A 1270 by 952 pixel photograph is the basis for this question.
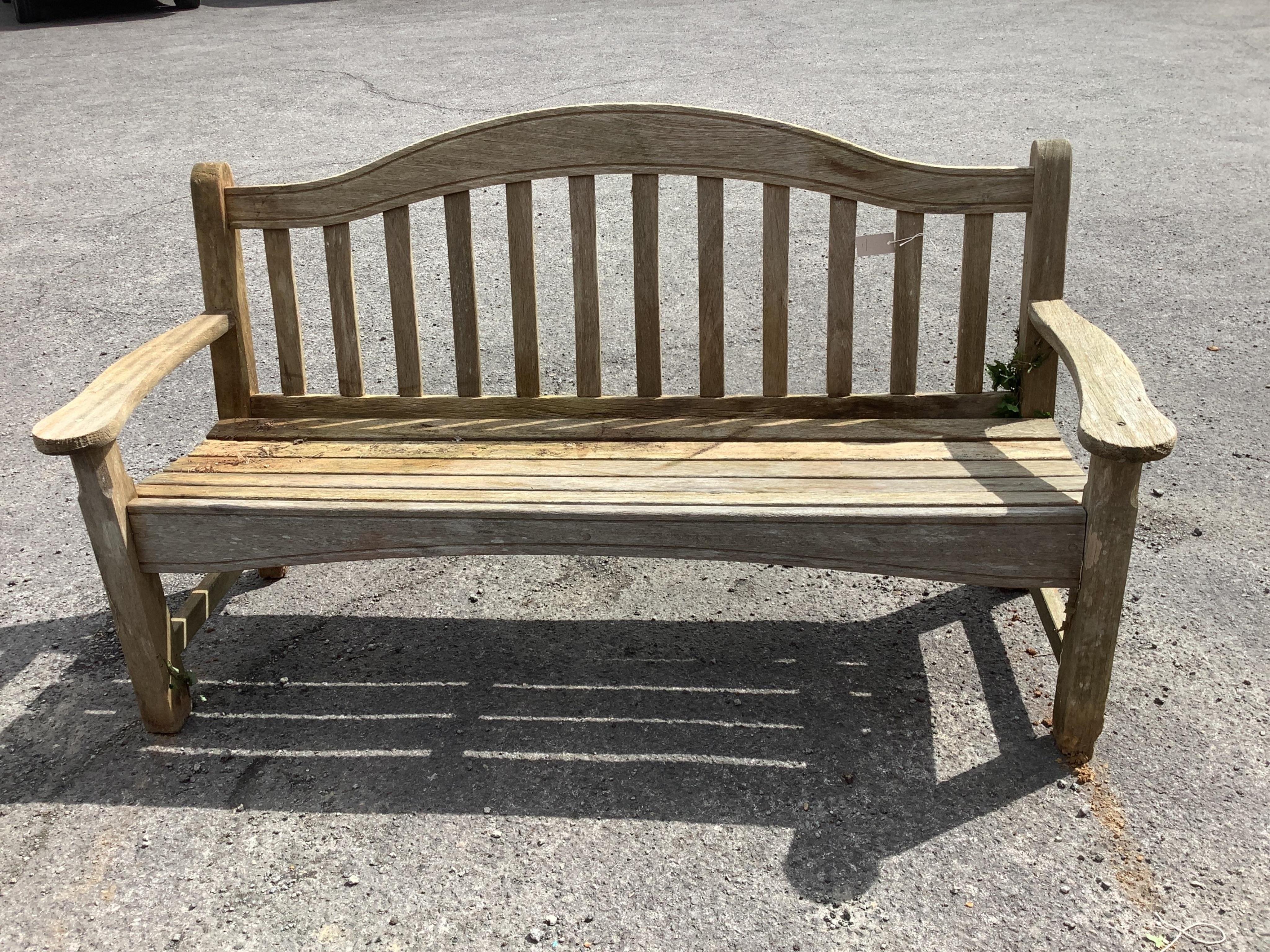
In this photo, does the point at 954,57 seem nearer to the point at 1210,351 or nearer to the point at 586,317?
the point at 1210,351

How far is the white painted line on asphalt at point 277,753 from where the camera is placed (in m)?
2.82

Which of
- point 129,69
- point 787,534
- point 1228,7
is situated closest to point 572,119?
point 787,534

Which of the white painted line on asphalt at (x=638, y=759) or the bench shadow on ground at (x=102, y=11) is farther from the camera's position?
the bench shadow on ground at (x=102, y=11)

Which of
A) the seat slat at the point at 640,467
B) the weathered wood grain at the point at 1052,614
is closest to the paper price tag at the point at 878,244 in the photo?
the seat slat at the point at 640,467

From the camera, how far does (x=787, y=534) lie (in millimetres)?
2557

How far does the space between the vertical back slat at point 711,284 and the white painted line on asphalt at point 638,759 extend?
0.95 meters

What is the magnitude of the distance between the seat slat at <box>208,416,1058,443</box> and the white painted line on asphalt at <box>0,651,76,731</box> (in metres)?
0.76

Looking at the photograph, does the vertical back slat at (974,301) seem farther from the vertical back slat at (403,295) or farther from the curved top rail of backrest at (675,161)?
the vertical back slat at (403,295)

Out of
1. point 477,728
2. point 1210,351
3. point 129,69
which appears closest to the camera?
point 477,728

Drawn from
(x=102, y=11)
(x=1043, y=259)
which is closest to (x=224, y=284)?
(x=1043, y=259)

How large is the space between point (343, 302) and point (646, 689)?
1284mm

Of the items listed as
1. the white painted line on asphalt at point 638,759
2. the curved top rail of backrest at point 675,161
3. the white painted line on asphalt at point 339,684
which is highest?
the curved top rail of backrest at point 675,161

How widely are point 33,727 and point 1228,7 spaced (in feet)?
38.9

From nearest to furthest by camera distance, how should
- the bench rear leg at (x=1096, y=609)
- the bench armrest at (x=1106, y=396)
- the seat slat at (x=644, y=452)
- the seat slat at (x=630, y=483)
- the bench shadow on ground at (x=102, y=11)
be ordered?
the bench armrest at (x=1106, y=396) < the bench rear leg at (x=1096, y=609) < the seat slat at (x=630, y=483) < the seat slat at (x=644, y=452) < the bench shadow on ground at (x=102, y=11)
